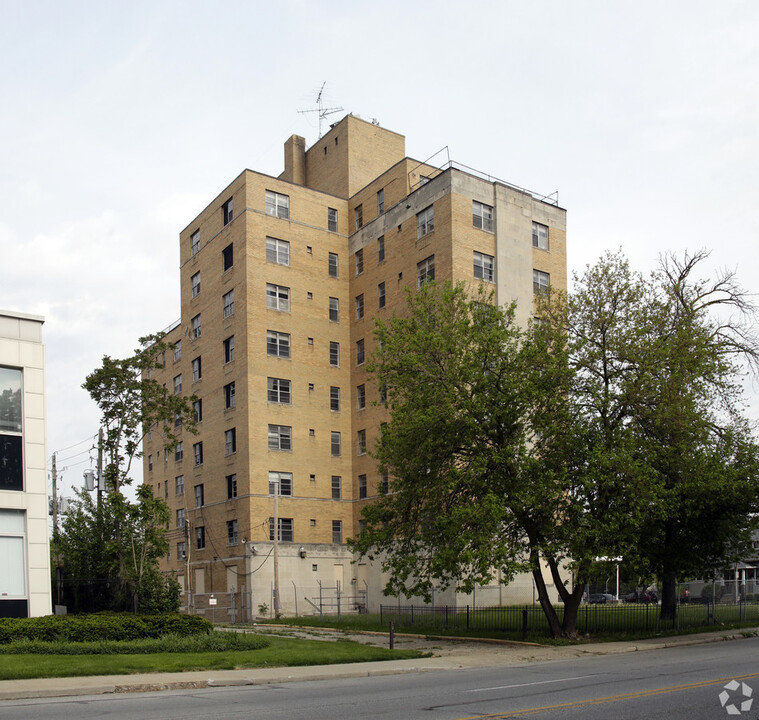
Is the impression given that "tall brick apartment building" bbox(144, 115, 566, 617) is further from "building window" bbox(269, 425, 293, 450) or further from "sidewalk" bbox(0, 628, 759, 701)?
"sidewalk" bbox(0, 628, 759, 701)

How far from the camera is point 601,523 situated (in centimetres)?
2672

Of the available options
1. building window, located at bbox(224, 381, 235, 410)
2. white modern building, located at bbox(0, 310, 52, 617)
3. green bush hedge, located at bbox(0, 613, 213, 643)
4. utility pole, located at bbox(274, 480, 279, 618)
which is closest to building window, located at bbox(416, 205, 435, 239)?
building window, located at bbox(224, 381, 235, 410)

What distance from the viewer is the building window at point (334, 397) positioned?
58594 millimetres

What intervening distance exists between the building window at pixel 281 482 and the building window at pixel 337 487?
3.54 m

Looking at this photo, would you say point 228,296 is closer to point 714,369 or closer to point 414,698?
point 714,369

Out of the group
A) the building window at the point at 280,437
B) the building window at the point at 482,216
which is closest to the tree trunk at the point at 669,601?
the building window at the point at 482,216

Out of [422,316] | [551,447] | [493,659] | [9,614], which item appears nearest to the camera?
[493,659]

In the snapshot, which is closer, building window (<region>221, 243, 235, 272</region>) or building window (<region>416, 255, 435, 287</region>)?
building window (<region>416, 255, 435, 287</region>)

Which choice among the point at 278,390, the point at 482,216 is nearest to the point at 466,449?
the point at 482,216

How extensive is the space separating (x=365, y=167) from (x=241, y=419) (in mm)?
22478

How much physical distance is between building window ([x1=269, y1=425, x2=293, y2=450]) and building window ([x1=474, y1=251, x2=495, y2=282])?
16.0 meters

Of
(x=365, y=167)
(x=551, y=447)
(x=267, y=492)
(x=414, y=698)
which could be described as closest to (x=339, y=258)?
(x=365, y=167)

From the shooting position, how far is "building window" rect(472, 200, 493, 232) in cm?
5312

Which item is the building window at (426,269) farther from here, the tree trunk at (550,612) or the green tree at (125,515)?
the tree trunk at (550,612)
